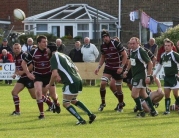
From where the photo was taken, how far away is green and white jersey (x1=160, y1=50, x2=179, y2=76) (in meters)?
17.1

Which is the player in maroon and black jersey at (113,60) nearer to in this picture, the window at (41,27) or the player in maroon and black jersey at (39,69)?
the player in maroon and black jersey at (39,69)

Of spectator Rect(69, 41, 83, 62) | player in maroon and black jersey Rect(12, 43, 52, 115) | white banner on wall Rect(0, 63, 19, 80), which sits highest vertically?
player in maroon and black jersey Rect(12, 43, 52, 115)

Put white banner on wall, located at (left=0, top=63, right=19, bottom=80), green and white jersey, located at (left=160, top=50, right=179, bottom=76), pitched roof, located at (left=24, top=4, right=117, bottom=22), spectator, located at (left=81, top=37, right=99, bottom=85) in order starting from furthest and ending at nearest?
pitched roof, located at (left=24, top=4, right=117, bottom=22)
white banner on wall, located at (left=0, top=63, right=19, bottom=80)
spectator, located at (left=81, top=37, right=99, bottom=85)
green and white jersey, located at (left=160, top=50, right=179, bottom=76)

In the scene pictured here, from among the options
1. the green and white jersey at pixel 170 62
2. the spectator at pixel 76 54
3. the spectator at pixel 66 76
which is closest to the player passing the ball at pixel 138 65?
the green and white jersey at pixel 170 62

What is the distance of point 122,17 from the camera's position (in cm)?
4812

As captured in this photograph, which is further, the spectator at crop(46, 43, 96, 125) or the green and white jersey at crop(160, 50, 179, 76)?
the green and white jersey at crop(160, 50, 179, 76)

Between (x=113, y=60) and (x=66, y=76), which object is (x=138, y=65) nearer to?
(x=113, y=60)

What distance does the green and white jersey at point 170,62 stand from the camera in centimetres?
1706

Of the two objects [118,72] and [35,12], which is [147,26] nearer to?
[35,12]

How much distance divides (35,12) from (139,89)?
114 feet

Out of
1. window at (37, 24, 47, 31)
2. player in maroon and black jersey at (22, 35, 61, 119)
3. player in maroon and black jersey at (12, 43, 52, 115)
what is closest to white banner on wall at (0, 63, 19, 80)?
player in maroon and black jersey at (12, 43, 52, 115)

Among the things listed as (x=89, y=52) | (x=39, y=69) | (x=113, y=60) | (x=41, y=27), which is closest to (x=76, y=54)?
(x=89, y=52)

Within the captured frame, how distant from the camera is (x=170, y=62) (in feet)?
56.3

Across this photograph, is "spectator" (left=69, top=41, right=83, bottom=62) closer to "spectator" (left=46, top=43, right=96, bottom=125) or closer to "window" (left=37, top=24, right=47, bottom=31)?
"spectator" (left=46, top=43, right=96, bottom=125)
